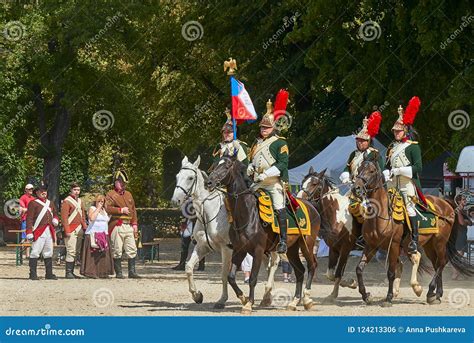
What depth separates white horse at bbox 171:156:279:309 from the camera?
19766 millimetres

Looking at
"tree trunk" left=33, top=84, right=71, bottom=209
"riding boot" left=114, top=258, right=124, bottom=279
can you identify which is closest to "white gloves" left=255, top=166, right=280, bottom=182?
"riding boot" left=114, top=258, right=124, bottom=279

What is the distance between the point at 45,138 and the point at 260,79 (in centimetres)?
1387

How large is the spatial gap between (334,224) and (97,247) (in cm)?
594

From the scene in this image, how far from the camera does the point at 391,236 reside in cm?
1997

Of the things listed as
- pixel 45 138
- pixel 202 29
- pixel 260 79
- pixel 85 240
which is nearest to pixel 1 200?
pixel 45 138

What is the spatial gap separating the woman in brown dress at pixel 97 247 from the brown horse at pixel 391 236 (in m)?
7.56

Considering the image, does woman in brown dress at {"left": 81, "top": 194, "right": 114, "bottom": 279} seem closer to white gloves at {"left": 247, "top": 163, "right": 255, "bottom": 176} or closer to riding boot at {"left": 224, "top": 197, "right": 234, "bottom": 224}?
white gloves at {"left": 247, "top": 163, "right": 255, "bottom": 176}

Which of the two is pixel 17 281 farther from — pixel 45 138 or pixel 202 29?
pixel 45 138

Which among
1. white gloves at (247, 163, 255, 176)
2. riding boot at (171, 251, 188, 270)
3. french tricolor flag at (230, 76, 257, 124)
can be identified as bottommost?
riding boot at (171, 251, 188, 270)

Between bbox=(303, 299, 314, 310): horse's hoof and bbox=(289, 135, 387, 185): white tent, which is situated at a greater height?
bbox=(289, 135, 387, 185): white tent

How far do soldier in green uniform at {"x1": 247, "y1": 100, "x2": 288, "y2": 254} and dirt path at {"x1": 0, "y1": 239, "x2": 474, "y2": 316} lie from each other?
134 centimetres

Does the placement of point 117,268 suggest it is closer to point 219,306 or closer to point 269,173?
point 219,306

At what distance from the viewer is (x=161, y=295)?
2202 cm

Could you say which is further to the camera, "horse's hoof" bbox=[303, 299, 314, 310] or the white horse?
the white horse
